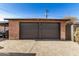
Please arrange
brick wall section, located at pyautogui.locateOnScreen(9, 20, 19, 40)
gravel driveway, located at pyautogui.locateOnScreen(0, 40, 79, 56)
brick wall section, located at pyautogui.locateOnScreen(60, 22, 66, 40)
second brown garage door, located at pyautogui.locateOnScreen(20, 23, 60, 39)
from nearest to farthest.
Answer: gravel driveway, located at pyautogui.locateOnScreen(0, 40, 79, 56) < brick wall section, located at pyautogui.locateOnScreen(60, 22, 66, 40) < brick wall section, located at pyautogui.locateOnScreen(9, 20, 19, 40) < second brown garage door, located at pyautogui.locateOnScreen(20, 23, 60, 39)

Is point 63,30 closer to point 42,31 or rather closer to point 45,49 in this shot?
point 42,31

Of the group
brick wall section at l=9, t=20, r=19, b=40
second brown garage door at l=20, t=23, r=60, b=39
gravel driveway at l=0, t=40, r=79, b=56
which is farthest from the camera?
second brown garage door at l=20, t=23, r=60, b=39

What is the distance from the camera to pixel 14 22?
15516 millimetres

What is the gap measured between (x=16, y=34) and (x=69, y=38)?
202 inches

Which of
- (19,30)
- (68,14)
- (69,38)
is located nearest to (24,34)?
(19,30)

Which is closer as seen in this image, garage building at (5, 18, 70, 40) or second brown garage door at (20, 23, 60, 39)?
garage building at (5, 18, 70, 40)

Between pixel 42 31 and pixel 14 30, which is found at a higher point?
pixel 14 30

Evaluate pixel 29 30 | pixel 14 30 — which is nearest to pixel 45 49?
pixel 14 30

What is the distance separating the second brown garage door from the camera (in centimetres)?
1590

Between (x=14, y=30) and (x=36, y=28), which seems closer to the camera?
(x=14, y=30)

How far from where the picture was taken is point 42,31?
1593 cm

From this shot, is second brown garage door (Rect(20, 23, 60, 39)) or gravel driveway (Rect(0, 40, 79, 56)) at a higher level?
second brown garage door (Rect(20, 23, 60, 39))

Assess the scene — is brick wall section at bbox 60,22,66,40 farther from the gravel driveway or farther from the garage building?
the gravel driveway

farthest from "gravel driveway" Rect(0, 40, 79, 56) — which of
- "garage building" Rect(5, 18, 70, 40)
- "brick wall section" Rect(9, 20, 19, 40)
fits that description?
"garage building" Rect(5, 18, 70, 40)
